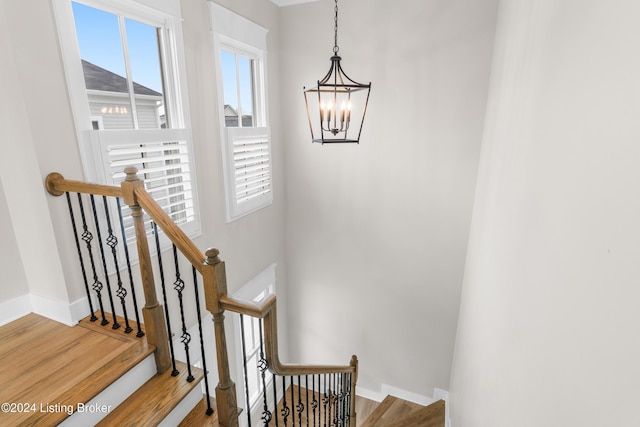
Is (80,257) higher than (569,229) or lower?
lower

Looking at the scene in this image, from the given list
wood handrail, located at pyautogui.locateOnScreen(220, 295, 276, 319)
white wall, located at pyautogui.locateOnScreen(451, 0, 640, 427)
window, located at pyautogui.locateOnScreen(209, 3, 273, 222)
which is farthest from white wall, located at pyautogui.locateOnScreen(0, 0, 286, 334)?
white wall, located at pyautogui.locateOnScreen(451, 0, 640, 427)

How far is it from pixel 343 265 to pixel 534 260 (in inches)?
→ 126

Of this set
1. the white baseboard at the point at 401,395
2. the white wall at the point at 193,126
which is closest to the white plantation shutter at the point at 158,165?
the white wall at the point at 193,126

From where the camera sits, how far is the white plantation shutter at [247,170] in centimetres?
336

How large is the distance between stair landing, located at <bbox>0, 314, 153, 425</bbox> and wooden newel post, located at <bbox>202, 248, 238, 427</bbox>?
1.67ft

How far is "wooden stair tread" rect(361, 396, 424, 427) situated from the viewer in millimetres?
3939

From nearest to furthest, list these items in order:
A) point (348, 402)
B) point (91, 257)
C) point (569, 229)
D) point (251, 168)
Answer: point (569, 229), point (91, 257), point (348, 402), point (251, 168)

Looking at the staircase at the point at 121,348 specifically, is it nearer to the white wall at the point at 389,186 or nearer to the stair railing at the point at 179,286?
the stair railing at the point at 179,286

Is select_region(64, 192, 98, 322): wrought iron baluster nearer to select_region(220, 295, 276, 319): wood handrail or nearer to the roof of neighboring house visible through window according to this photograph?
the roof of neighboring house visible through window

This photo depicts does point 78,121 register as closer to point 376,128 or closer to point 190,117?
point 190,117

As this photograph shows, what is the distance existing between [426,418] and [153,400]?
10.6 ft

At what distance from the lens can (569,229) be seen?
0.96m

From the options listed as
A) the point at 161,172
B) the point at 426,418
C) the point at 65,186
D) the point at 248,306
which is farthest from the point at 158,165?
the point at 426,418

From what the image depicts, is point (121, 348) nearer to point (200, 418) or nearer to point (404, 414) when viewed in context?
point (200, 418)
